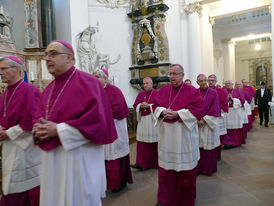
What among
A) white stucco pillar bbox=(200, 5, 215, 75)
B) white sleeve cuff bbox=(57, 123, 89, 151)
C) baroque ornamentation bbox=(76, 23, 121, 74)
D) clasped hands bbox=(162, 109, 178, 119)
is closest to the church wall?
white stucco pillar bbox=(200, 5, 215, 75)

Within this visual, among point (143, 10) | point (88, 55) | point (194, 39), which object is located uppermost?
point (143, 10)

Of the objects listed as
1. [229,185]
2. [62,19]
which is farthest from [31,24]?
[229,185]

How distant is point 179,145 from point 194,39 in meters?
7.69

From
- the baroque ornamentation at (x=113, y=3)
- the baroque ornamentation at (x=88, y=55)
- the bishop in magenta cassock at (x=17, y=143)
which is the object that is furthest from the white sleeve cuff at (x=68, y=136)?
the baroque ornamentation at (x=113, y=3)

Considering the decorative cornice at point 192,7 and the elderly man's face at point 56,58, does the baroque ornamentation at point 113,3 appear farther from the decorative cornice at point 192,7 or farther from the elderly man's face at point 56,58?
the elderly man's face at point 56,58

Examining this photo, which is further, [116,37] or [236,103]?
[116,37]

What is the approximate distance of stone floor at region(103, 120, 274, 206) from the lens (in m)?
3.50

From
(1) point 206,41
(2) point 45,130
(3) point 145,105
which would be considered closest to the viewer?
(2) point 45,130

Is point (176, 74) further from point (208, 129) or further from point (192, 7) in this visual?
point (192, 7)

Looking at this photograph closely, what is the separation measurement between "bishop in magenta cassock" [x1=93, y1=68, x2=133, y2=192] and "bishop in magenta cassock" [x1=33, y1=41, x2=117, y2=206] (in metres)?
1.68

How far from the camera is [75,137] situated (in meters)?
1.77

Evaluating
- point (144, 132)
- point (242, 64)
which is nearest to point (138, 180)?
point (144, 132)

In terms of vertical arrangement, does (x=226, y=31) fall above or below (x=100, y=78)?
above

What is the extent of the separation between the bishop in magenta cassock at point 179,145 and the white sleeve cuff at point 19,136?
5.38 feet
